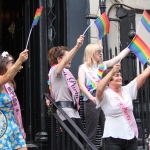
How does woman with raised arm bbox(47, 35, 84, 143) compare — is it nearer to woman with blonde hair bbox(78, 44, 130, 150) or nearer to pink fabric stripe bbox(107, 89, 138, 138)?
woman with blonde hair bbox(78, 44, 130, 150)

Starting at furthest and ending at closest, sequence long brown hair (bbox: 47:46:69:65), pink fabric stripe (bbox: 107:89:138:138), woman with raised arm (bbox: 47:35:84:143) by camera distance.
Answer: long brown hair (bbox: 47:46:69:65), woman with raised arm (bbox: 47:35:84:143), pink fabric stripe (bbox: 107:89:138:138)

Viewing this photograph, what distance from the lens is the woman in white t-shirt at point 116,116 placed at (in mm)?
4973

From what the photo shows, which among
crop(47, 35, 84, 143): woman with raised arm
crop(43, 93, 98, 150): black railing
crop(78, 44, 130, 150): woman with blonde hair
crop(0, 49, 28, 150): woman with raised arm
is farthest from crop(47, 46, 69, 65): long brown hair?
crop(0, 49, 28, 150): woman with raised arm

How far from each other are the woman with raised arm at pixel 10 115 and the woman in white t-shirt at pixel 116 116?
962 mm

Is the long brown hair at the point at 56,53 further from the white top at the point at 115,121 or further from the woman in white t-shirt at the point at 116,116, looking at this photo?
the white top at the point at 115,121

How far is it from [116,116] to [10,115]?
125 centimetres

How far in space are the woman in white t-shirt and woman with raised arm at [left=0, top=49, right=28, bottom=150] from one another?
0.96 metres

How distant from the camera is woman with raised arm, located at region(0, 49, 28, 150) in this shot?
512 cm

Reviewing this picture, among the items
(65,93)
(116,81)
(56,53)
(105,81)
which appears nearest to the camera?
(105,81)

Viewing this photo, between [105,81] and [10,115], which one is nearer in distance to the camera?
[105,81]

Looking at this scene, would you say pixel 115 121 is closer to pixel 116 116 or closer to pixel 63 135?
pixel 116 116

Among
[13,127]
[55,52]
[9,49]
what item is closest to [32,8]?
[9,49]

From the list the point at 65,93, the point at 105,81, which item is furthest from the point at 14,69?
the point at 65,93

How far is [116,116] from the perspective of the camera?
16.7 ft
